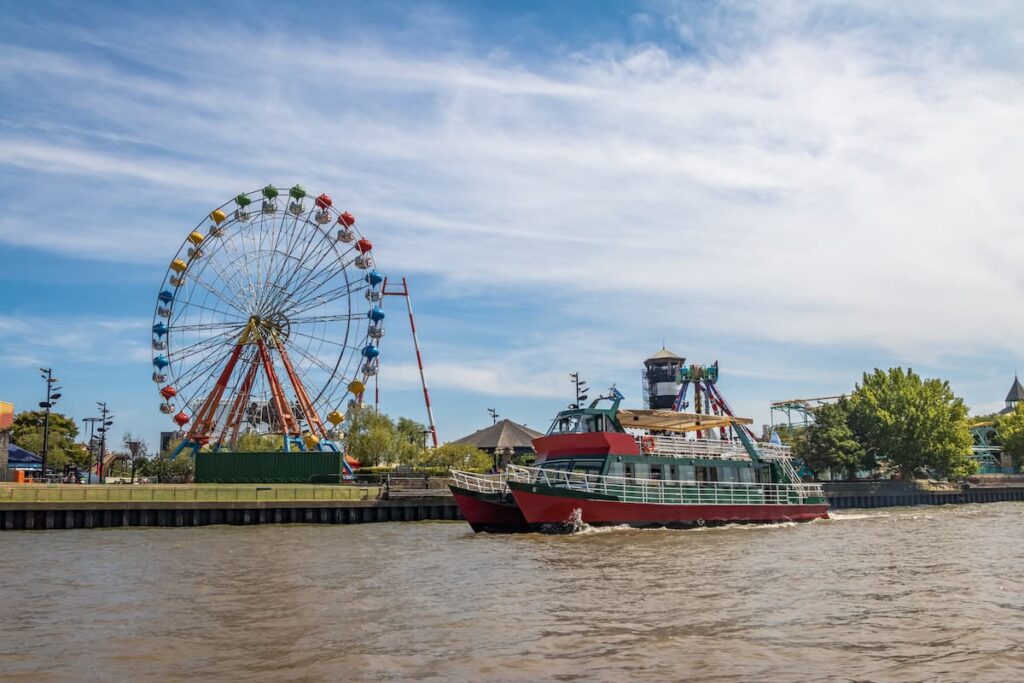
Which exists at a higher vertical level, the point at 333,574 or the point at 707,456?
the point at 707,456

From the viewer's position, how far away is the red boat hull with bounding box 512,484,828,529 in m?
35.2

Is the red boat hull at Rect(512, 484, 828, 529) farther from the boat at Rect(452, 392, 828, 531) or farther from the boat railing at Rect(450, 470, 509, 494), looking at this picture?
the boat railing at Rect(450, 470, 509, 494)

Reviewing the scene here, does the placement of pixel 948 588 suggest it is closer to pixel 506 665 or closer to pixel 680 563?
pixel 680 563

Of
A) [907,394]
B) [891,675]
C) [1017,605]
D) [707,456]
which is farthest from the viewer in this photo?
[907,394]

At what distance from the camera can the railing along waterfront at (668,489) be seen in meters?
36.7

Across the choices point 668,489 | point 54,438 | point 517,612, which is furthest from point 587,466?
point 54,438

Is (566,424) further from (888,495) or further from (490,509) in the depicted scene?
(888,495)

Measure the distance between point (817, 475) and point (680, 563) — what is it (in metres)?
61.5

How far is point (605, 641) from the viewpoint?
48.7 feet

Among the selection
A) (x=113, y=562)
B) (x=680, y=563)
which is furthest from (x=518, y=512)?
(x=113, y=562)

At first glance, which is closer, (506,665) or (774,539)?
(506,665)

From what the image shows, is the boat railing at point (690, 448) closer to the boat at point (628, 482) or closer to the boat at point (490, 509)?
the boat at point (628, 482)

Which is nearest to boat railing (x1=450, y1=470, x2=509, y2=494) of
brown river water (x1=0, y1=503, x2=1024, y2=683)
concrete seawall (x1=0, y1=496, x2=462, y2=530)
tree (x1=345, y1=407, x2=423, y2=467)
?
brown river water (x1=0, y1=503, x2=1024, y2=683)

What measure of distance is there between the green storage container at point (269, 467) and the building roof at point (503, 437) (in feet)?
77.2
